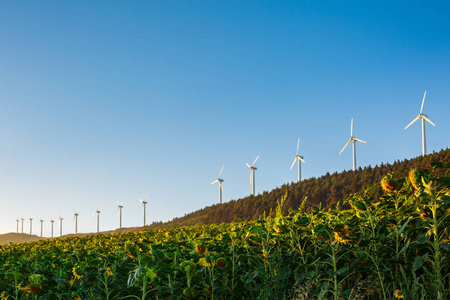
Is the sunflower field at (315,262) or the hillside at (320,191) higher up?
the hillside at (320,191)

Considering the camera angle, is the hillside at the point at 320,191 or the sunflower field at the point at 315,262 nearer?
the sunflower field at the point at 315,262

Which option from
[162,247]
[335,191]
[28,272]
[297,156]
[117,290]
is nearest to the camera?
[117,290]

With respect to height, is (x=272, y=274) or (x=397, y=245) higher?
(x=397, y=245)

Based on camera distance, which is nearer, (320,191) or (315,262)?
(315,262)

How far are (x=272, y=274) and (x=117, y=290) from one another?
192cm

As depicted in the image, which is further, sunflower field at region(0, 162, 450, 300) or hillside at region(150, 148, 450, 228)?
hillside at region(150, 148, 450, 228)

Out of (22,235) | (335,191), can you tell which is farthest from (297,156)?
(22,235)

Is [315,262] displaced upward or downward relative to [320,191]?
downward

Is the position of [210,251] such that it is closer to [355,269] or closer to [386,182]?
[355,269]

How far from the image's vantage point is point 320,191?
37312 millimetres

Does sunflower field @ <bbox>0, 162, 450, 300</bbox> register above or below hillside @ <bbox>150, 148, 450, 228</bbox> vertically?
below

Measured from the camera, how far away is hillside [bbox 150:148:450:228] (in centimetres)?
3556

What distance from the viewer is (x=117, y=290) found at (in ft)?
13.8

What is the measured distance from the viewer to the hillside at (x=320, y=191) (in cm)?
3556
